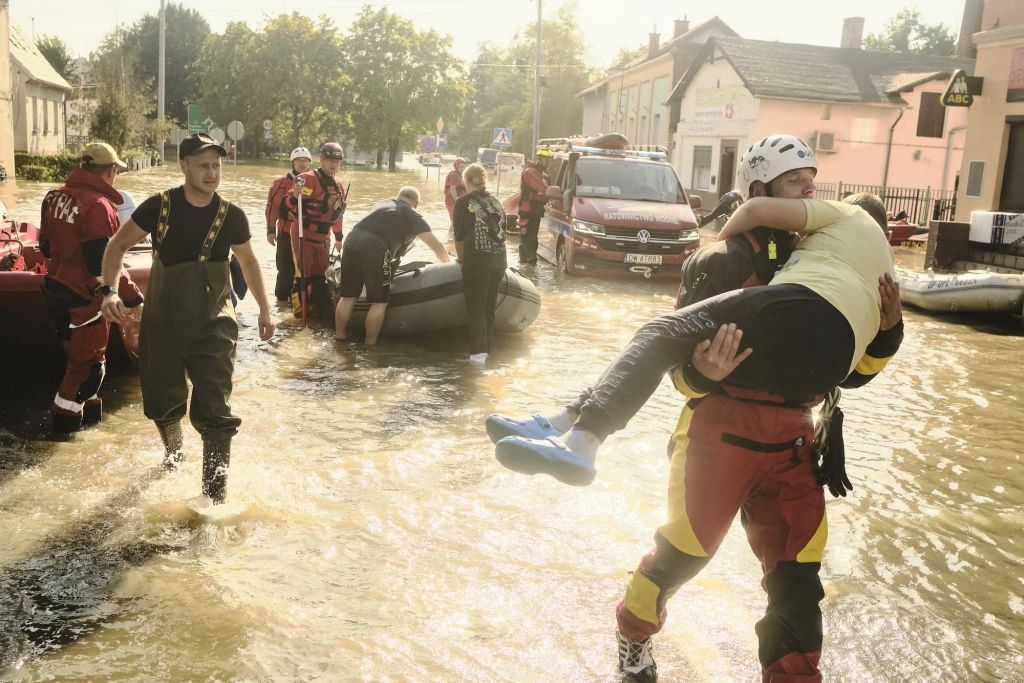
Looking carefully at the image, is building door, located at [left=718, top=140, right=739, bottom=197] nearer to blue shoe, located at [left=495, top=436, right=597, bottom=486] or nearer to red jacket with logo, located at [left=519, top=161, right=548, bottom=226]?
red jacket with logo, located at [left=519, top=161, right=548, bottom=226]

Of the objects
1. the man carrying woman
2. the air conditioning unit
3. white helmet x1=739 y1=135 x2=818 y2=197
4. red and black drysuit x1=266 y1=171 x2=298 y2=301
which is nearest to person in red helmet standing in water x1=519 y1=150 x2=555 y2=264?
red and black drysuit x1=266 y1=171 x2=298 y2=301

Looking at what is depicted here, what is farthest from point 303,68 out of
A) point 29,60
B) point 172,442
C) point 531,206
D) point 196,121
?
point 172,442

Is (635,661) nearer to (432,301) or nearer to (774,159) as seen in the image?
(774,159)

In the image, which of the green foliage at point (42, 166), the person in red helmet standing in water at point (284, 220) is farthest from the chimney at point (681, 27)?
the person in red helmet standing in water at point (284, 220)

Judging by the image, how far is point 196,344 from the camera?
4754mm

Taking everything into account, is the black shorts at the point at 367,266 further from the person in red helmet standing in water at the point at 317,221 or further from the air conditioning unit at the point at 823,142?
the air conditioning unit at the point at 823,142

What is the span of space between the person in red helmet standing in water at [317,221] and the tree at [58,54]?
6912cm

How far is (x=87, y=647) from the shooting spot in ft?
11.5

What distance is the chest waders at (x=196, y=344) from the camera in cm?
471

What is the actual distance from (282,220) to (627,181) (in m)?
6.74

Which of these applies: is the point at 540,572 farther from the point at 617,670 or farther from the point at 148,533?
the point at 148,533

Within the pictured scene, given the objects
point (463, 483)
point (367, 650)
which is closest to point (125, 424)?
point (463, 483)

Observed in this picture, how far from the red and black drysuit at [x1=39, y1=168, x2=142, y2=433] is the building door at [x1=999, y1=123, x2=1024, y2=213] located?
55.4ft

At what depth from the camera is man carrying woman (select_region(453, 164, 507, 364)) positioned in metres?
8.45
